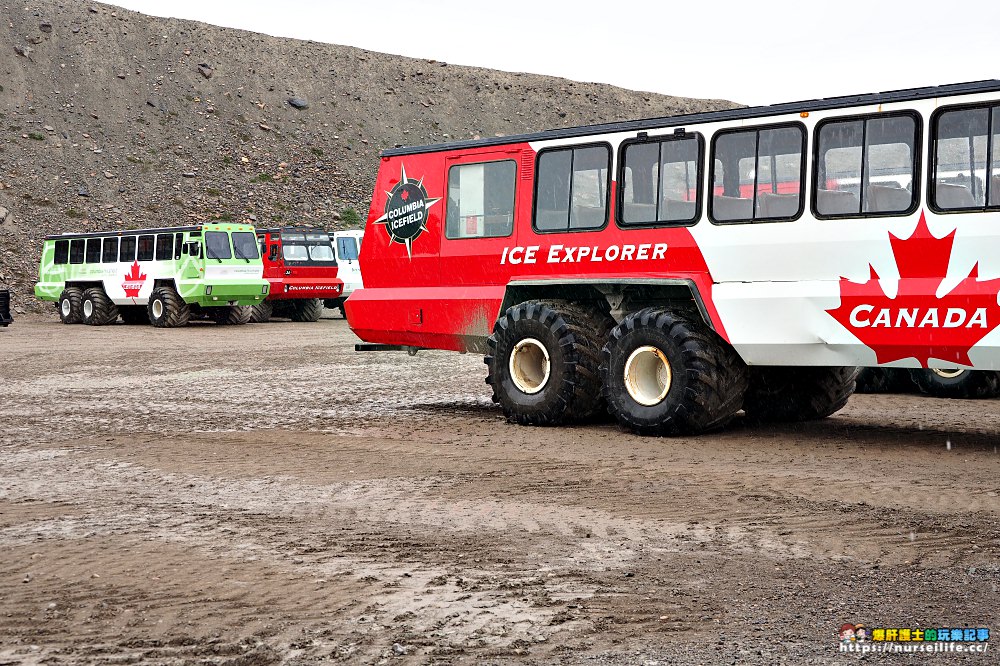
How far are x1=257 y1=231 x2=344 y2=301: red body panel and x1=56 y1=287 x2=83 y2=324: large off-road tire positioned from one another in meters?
5.32

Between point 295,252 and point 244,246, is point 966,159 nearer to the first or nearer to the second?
point 244,246

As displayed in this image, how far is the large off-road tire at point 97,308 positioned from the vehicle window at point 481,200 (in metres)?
24.3

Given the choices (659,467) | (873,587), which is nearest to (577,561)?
(873,587)

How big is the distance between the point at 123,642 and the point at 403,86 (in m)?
78.8

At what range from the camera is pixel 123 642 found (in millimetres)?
5254

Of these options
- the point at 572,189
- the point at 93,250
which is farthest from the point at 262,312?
the point at 572,189

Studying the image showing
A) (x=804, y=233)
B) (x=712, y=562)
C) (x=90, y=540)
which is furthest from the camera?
(x=804, y=233)

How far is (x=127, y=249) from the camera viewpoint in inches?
1385

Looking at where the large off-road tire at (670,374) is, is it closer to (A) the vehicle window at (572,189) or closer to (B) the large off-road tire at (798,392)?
(B) the large off-road tire at (798,392)

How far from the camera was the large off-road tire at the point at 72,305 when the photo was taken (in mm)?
36375

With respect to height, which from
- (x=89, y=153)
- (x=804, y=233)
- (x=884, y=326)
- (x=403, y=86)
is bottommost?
(x=884, y=326)

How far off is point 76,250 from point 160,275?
4297 mm

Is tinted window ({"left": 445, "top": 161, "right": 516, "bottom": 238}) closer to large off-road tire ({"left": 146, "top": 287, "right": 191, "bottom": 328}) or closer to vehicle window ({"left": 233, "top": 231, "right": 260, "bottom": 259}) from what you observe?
vehicle window ({"left": 233, "top": 231, "right": 260, "bottom": 259})

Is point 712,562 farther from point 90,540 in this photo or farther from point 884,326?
point 884,326
